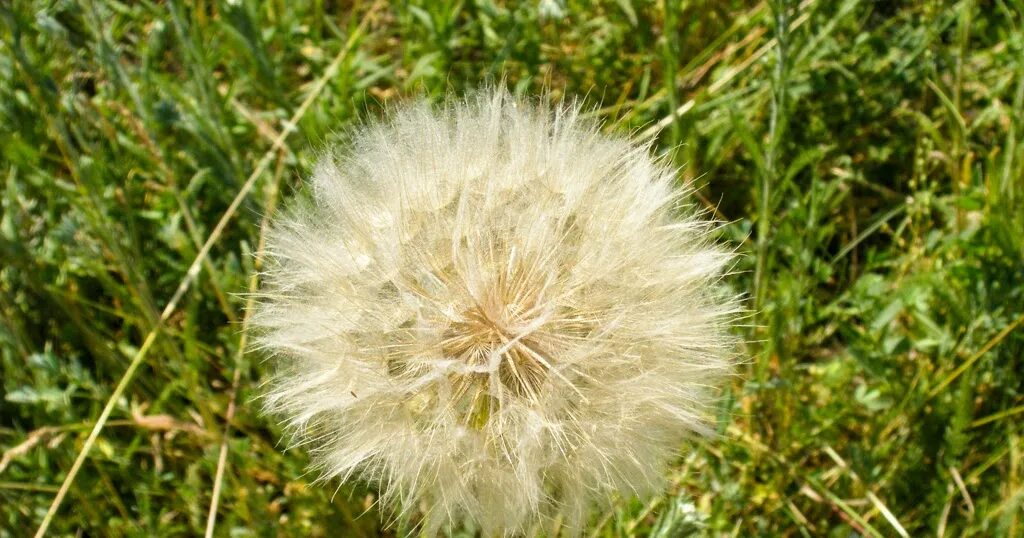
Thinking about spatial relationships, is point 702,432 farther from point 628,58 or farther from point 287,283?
point 628,58

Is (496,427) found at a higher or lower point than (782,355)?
higher

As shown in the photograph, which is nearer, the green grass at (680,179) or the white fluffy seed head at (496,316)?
the white fluffy seed head at (496,316)

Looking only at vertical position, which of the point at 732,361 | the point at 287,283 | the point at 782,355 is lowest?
the point at 782,355

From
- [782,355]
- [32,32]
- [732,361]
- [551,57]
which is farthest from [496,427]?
[32,32]

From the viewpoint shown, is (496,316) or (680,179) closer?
(496,316)

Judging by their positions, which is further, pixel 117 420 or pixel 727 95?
pixel 727 95

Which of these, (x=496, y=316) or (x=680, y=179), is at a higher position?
(x=496, y=316)
